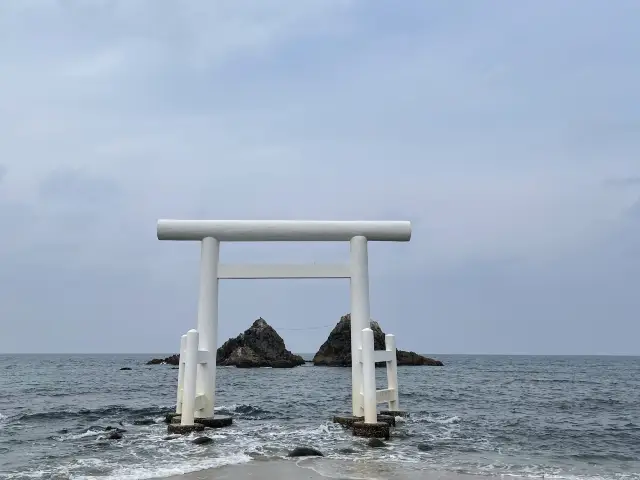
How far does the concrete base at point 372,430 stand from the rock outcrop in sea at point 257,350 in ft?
186

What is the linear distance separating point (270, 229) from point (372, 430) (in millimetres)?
4952

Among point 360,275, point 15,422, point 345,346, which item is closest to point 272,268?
point 360,275

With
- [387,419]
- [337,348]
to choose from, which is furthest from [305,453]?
[337,348]

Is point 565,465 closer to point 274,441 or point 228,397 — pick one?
point 274,441

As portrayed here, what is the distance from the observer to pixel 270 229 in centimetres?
1437

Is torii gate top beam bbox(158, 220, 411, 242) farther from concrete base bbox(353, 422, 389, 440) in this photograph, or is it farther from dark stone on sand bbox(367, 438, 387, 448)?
dark stone on sand bbox(367, 438, 387, 448)

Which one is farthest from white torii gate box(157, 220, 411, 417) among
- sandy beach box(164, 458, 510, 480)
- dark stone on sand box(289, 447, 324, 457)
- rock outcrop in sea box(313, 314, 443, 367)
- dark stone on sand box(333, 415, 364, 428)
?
rock outcrop in sea box(313, 314, 443, 367)

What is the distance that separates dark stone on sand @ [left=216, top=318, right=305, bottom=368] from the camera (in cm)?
6975

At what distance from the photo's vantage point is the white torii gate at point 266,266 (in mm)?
14188

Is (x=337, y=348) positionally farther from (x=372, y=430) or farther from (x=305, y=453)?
(x=305, y=453)

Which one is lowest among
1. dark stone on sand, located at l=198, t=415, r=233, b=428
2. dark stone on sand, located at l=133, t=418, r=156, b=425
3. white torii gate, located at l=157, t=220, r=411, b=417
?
dark stone on sand, located at l=133, t=418, r=156, b=425

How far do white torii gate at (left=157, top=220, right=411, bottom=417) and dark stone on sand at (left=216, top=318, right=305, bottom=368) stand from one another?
183 ft

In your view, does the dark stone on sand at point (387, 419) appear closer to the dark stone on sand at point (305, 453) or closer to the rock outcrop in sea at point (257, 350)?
the dark stone on sand at point (305, 453)

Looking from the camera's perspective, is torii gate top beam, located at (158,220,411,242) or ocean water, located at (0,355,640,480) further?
torii gate top beam, located at (158,220,411,242)
